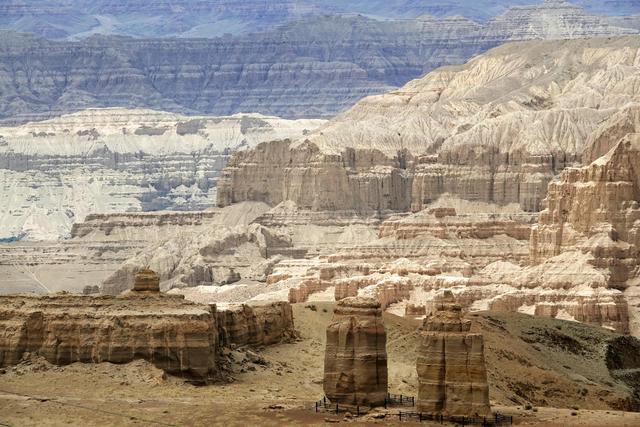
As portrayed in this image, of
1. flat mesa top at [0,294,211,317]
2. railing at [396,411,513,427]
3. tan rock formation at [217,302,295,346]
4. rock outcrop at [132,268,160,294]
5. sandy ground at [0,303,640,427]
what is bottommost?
sandy ground at [0,303,640,427]

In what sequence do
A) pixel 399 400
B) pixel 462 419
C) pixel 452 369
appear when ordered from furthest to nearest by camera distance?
pixel 399 400 < pixel 452 369 < pixel 462 419

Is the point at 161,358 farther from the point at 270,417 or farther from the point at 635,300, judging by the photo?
the point at 635,300

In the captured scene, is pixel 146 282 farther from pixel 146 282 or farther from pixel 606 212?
pixel 606 212

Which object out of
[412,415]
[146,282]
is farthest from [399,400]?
[146,282]

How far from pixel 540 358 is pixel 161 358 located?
75.9 ft

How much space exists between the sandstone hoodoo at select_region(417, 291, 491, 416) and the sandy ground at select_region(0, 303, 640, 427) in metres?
0.92

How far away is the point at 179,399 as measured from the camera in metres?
75.1

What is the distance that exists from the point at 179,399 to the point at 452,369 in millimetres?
9438

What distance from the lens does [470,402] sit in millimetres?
69250

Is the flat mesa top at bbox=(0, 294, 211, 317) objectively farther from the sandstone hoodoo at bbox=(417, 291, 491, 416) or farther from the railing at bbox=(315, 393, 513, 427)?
the sandstone hoodoo at bbox=(417, 291, 491, 416)

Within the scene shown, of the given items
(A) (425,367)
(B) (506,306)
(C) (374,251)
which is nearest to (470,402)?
(A) (425,367)

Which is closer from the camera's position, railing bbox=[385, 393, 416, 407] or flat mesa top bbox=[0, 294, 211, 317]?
railing bbox=[385, 393, 416, 407]

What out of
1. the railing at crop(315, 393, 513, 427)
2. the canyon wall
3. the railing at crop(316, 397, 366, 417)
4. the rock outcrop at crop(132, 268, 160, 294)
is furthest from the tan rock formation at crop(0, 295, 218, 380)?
the railing at crop(316, 397, 366, 417)

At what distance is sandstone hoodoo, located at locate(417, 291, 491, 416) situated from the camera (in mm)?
69062
